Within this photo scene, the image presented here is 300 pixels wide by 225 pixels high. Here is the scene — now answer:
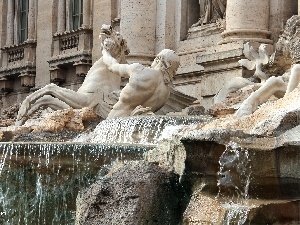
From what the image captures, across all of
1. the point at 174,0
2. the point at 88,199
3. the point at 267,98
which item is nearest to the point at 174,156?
the point at 88,199

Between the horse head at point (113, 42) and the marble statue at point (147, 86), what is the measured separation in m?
0.86

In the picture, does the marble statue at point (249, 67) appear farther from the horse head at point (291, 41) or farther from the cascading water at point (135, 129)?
the cascading water at point (135, 129)

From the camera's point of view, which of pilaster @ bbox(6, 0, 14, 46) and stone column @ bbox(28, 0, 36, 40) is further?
pilaster @ bbox(6, 0, 14, 46)

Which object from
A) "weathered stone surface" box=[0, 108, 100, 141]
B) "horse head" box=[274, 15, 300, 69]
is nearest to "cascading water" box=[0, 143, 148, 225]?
"weathered stone surface" box=[0, 108, 100, 141]

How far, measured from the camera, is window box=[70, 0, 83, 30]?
22.5 m

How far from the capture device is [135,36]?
17047 millimetres

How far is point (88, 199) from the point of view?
22.4 ft

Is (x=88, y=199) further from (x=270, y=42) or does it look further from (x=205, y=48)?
(x=205, y=48)

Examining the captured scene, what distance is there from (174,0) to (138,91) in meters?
5.26

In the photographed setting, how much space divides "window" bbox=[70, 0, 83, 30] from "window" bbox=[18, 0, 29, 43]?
2.54 m

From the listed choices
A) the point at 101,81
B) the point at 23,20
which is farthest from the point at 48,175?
the point at 23,20

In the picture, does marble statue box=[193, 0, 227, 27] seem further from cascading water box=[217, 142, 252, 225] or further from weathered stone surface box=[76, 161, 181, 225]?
cascading water box=[217, 142, 252, 225]

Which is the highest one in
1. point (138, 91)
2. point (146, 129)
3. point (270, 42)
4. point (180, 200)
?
point (270, 42)

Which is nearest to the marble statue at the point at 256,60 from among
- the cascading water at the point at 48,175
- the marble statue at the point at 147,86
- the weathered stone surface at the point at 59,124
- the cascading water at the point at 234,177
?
the marble statue at the point at 147,86
